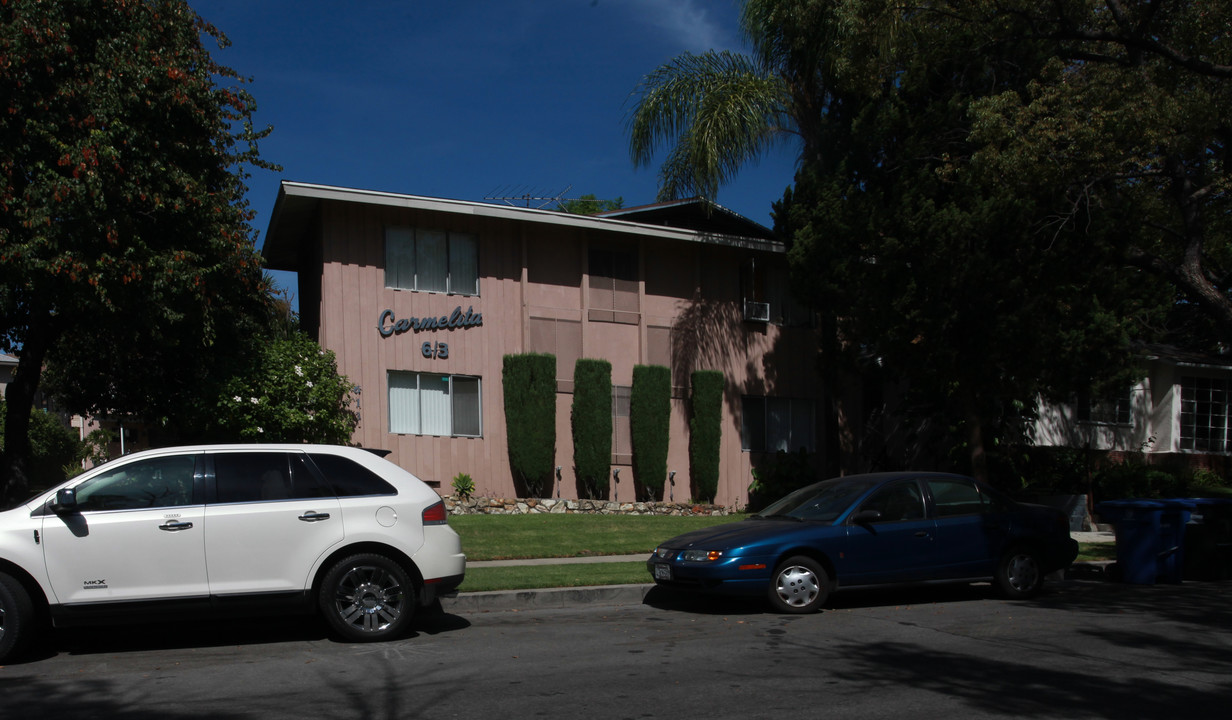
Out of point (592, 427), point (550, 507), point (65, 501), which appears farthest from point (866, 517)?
point (592, 427)

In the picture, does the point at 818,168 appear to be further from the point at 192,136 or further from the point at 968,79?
the point at 192,136

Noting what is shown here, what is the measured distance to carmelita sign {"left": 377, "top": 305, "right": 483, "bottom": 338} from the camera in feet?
65.6

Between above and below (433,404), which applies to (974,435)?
below

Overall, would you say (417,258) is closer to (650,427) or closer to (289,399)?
(289,399)

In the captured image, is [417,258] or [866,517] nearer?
[866,517]

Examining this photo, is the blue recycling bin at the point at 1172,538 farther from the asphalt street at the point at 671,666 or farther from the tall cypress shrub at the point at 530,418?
the tall cypress shrub at the point at 530,418

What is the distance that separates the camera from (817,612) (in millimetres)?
10172

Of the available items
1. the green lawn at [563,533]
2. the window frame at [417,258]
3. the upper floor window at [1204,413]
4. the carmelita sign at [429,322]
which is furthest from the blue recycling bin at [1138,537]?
the upper floor window at [1204,413]

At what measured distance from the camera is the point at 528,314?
70.1 feet

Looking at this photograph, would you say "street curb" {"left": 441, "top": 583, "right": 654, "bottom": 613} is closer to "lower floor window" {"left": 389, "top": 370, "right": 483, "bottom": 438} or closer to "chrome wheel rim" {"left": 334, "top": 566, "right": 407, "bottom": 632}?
"chrome wheel rim" {"left": 334, "top": 566, "right": 407, "bottom": 632}

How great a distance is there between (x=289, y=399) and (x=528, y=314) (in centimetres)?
555

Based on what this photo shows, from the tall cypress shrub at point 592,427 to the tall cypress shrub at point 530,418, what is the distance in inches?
23.3

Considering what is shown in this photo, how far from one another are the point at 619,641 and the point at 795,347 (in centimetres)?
1684

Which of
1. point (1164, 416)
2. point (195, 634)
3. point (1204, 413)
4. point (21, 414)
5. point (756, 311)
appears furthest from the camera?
point (1204, 413)
